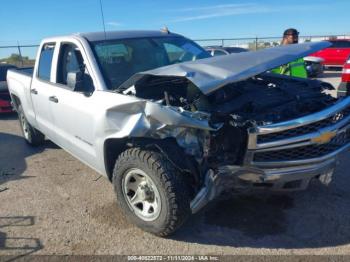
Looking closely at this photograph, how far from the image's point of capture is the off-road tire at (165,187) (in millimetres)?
3074

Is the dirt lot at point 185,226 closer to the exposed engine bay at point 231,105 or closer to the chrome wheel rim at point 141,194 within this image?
the chrome wheel rim at point 141,194

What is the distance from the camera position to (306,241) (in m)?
3.23

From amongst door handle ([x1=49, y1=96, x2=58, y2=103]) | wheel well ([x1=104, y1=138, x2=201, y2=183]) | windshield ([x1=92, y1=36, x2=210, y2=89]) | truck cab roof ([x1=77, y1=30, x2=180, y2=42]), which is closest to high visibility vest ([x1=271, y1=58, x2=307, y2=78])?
windshield ([x1=92, y1=36, x2=210, y2=89])

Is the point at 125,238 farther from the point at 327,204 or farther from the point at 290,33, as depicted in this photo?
the point at 290,33

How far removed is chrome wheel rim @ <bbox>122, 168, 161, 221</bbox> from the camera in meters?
3.30

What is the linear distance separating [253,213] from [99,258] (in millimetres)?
1576

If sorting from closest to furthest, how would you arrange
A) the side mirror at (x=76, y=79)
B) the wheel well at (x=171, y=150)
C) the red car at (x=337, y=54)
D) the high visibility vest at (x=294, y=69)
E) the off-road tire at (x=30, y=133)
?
the wheel well at (x=171, y=150)
the side mirror at (x=76, y=79)
the high visibility vest at (x=294, y=69)
the off-road tire at (x=30, y=133)
the red car at (x=337, y=54)

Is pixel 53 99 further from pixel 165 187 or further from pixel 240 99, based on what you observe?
pixel 240 99

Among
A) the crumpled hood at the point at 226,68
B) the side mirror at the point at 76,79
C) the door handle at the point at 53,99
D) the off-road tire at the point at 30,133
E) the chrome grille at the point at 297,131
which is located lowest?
the off-road tire at the point at 30,133

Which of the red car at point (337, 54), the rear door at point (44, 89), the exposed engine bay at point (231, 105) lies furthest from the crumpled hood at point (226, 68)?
the red car at point (337, 54)

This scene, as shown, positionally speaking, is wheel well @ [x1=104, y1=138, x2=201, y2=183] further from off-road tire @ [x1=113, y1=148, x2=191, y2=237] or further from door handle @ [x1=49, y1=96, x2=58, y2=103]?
door handle @ [x1=49, y1=96, x2=58, y2=103]

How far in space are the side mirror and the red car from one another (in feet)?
49.5

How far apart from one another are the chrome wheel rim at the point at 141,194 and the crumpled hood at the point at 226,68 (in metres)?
0.87

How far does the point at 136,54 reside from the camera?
4414 millimetres
